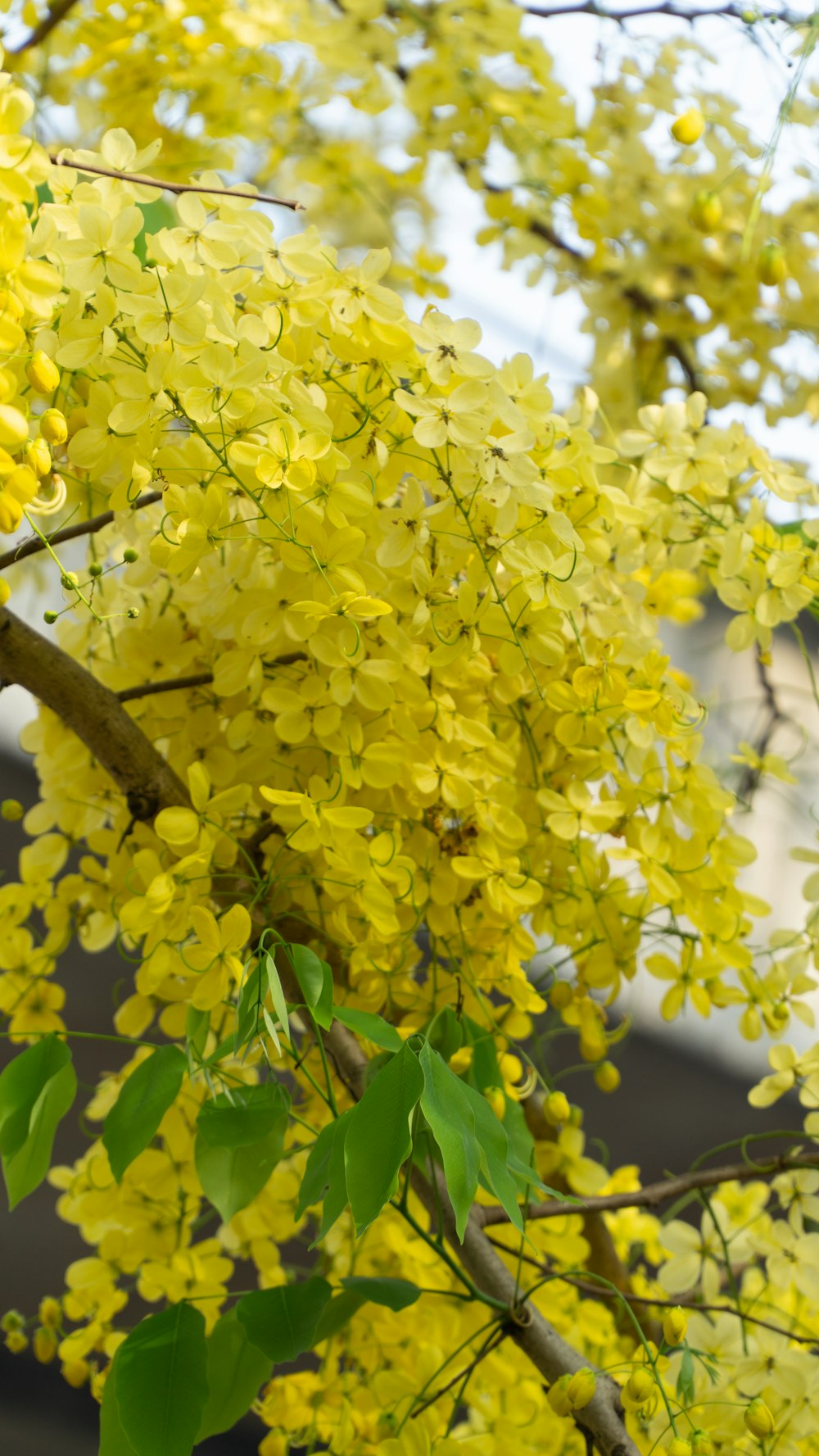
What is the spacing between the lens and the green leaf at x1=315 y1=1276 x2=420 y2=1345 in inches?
17.5

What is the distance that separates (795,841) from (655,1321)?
128 cm

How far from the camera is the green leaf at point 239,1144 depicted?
410 mm

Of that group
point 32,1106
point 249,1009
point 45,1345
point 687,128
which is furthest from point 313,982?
point 687,128

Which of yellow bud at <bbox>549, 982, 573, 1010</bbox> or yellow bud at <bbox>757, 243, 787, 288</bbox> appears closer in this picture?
yellow bud at <bbox>549, 982, 573, 1010</bbox>

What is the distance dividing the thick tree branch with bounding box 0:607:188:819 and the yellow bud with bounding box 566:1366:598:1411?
24 cm

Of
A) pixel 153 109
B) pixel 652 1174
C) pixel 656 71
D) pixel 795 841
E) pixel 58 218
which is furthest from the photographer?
pixel 795 841

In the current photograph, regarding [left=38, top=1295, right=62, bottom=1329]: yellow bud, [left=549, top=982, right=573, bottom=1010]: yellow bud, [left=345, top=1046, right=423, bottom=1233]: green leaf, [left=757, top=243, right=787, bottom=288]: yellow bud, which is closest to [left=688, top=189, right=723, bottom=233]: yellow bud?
[left=757, top=243, right=787, bottom=288]: yellow bud

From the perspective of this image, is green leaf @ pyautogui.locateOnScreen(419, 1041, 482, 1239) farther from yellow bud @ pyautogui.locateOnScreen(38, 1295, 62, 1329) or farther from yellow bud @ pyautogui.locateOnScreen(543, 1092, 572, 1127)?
yellow bud @ pyautogui.locateOnScreen(38, 1295, 62, 1329)

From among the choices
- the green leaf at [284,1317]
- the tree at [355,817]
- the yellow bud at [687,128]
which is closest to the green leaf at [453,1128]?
the tree at [355,817]

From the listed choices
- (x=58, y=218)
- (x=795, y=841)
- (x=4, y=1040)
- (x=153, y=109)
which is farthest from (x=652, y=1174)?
(x=58, y=218)

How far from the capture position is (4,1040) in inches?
48.0

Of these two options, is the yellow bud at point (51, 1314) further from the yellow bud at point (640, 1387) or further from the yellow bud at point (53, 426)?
the yellow bud at point (53, 426)

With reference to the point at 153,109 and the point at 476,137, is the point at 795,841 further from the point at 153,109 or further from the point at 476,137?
the point at 153,109

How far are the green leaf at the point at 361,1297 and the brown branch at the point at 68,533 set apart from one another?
0.95ft
